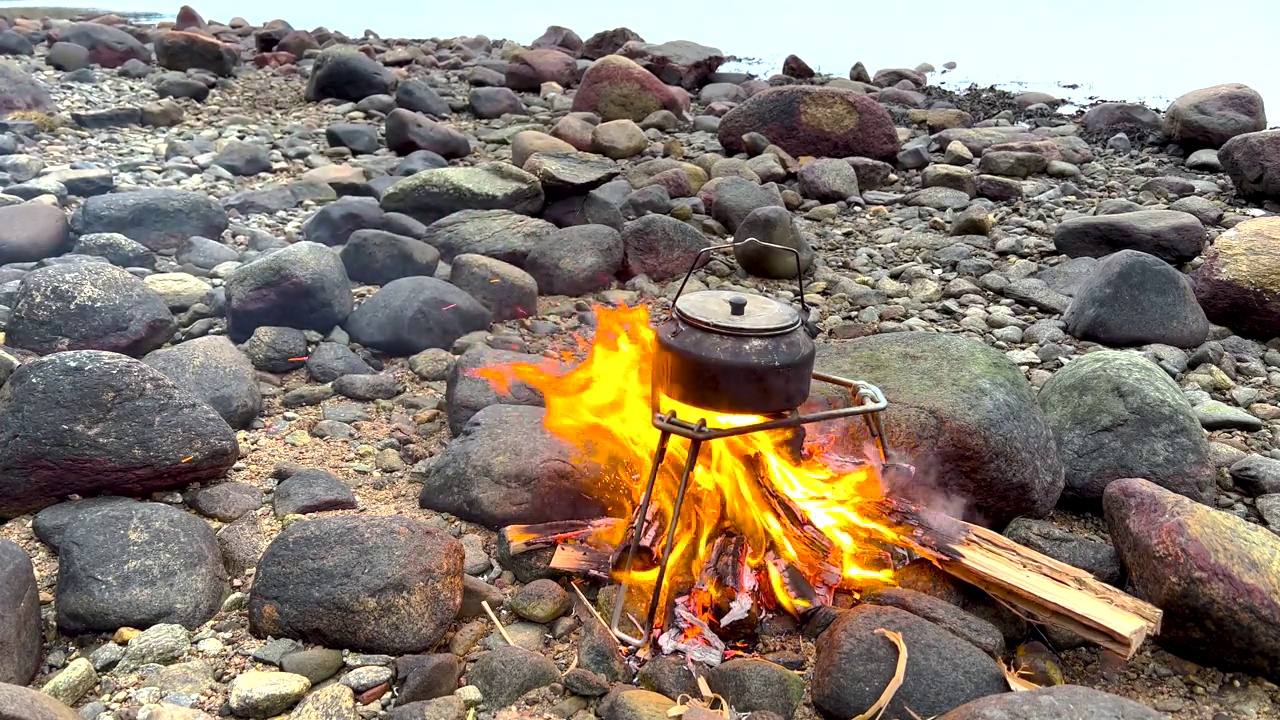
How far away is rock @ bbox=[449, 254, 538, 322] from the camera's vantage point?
5113mm

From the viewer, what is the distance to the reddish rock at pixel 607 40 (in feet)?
47.4

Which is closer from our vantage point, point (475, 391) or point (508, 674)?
point (508, 674)

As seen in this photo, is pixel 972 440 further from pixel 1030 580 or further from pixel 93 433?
pixel 93 433

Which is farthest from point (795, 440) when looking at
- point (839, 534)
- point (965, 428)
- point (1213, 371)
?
point (1213, 371)

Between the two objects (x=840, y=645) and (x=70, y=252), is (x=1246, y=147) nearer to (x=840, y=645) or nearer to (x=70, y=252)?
(x=840, y=645)

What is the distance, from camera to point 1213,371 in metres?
4.53

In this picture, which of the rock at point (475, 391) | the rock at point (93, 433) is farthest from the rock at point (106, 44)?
the rock at point (93, 433)

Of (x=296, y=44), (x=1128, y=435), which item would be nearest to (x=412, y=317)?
(x=1128, y=435)

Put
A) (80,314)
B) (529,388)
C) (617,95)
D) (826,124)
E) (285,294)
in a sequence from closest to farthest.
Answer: (529,388)
(80,314)
(285,294)
(826,124)
(617,95)

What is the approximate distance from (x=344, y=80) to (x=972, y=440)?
912cm

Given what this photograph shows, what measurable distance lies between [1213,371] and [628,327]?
10.4 ft

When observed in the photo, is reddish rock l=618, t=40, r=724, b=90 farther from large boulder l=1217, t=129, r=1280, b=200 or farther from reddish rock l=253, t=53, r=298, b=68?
large boulder l=1217, t=129, r=1280, b=200

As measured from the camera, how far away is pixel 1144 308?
4789mm

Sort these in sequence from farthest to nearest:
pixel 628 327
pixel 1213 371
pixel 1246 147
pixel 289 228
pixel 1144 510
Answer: pixel 1246 147 < pixel 289 228 < pixel 1213 371 < pixel 628 327 < pixel 1144 510
